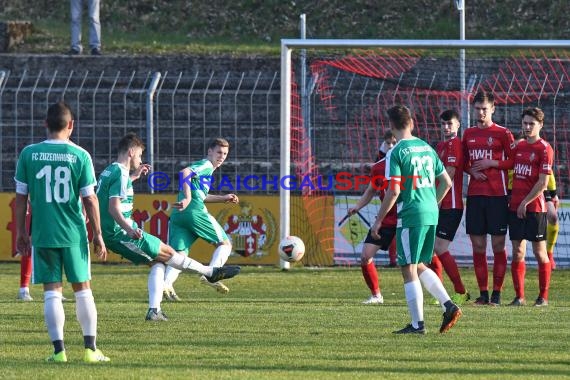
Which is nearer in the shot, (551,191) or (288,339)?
(288,339)

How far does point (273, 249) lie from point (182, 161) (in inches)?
151

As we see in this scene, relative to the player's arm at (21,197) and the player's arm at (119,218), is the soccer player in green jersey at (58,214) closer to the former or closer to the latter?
the player's arm at (21,197)

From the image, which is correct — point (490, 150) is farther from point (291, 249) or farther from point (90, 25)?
point (90, 25)

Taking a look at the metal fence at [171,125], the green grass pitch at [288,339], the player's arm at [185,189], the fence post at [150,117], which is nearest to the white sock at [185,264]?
the green grass pitch at [288,339]

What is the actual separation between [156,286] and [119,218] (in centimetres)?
114

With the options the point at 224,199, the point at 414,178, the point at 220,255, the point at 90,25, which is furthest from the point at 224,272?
the point at 90,25

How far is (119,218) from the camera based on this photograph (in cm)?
1055

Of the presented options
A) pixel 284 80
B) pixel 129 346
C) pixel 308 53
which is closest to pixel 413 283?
pixel 129 346

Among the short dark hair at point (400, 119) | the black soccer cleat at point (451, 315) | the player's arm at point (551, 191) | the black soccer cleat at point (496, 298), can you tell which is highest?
the short dark hair at point (400, 119)

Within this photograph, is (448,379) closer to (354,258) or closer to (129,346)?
(129,346)

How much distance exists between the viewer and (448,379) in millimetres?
7746

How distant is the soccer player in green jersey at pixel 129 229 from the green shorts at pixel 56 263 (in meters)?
2.00

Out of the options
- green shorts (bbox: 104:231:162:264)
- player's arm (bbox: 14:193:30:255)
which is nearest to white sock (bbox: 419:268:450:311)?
green shorts (bbox: 104:231:162:264)

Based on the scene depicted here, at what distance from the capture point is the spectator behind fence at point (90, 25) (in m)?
23.9
